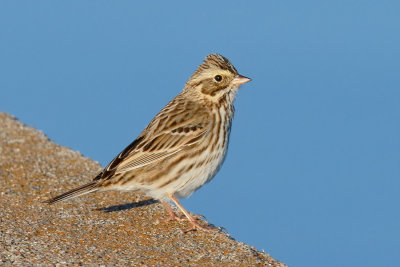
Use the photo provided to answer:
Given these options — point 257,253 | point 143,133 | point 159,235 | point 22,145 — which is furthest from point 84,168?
point 257,253

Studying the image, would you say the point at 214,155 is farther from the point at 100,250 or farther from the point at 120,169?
the point at 100,250

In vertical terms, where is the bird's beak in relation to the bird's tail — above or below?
above

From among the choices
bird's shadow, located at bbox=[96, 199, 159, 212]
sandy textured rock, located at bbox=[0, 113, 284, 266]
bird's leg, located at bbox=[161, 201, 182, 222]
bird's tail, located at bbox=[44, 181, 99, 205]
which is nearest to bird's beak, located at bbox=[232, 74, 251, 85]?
bird's leg, located at bbox=[161, 201, 182, 222]

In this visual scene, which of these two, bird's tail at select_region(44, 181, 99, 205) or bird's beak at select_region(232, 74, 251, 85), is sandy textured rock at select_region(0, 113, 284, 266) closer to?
bird's tail at select_region(44, 181, 99, 205)

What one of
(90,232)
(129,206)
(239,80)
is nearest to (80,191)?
(90,232)

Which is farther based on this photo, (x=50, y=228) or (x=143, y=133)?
(x=143, y=133)

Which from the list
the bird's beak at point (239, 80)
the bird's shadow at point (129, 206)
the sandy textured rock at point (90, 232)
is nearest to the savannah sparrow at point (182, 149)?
the bird's beak at point (239, 80)

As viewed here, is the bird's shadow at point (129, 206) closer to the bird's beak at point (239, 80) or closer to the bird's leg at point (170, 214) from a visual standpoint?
the bird's leg at point (170, 214)
